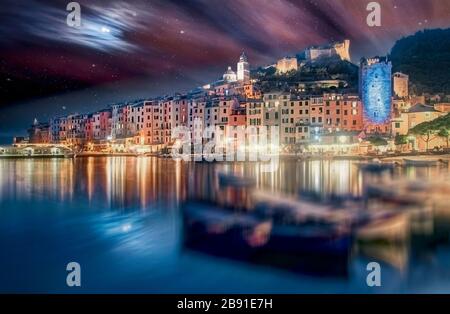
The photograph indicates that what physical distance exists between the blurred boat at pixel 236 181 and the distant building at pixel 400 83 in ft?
29.7

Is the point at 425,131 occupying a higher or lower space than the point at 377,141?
higher

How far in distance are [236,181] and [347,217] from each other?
3646mm

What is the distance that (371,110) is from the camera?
47.2ft

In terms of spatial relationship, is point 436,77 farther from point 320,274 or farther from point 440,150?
point 320,274

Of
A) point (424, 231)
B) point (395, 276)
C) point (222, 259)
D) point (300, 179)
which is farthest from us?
point (300, 179)

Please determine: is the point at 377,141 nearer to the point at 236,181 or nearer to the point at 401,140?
the point at 401,140

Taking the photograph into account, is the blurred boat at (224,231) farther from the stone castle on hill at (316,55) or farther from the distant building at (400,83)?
the stone castle on hill at (316,55)

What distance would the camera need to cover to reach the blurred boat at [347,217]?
4145 mm

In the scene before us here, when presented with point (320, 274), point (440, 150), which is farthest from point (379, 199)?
point (440, 150)

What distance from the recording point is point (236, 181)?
328 inches

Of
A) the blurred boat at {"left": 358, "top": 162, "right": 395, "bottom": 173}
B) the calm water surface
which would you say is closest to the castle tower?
the blurred boat at {"left": 358, "top": 162, "right": 395, "bottom": 173}

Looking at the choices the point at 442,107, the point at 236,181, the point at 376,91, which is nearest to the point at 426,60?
the point at 376,91

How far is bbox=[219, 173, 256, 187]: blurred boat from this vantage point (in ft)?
25.8
